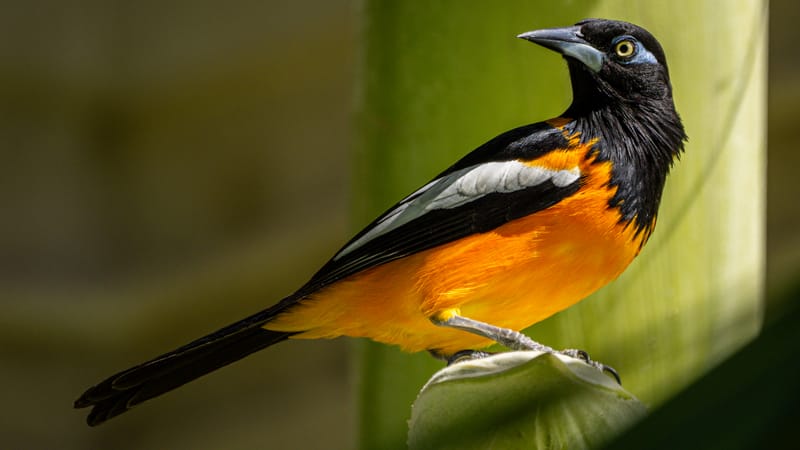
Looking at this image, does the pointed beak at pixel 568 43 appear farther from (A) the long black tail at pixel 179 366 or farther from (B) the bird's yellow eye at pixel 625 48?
(A) the long black tail at pixel 179 366

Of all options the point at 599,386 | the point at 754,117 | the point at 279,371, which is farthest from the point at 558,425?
the point at 279,371

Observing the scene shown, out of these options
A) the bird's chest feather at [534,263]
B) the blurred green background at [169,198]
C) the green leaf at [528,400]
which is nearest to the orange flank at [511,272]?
the bird's chest feather at [534,263]

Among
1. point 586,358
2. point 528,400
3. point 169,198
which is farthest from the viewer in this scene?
point 169,198

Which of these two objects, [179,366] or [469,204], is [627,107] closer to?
[469,204]

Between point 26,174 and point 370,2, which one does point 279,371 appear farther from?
point 370,2

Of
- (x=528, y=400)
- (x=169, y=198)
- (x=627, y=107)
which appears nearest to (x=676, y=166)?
(x=627, y=107)

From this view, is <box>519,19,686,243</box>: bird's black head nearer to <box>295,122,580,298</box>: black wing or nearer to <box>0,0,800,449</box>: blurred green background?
<box>295,122,580,298</box>: black wing
